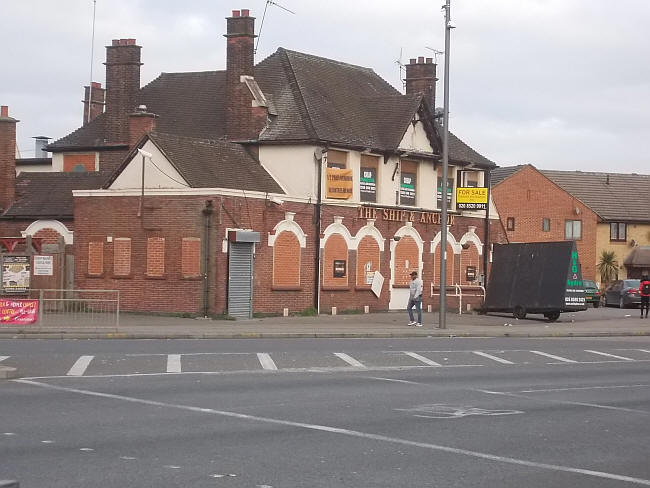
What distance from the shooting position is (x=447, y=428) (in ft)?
46.2

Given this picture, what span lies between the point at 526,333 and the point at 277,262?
9014mm

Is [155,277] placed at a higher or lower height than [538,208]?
lower

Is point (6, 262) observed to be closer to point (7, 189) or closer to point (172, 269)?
point (172, 269)

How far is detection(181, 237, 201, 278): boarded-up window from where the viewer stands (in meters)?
36.9

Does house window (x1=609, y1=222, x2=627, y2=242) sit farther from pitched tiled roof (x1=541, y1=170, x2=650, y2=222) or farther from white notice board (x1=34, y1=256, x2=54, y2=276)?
white notice board (x1=34, y1=256, x2=54, y2=276)

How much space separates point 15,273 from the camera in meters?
33.6

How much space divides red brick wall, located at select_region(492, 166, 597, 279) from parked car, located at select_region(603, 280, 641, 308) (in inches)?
570

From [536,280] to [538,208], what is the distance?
34970 mm

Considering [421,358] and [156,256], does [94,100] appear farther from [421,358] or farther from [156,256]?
[421,358]

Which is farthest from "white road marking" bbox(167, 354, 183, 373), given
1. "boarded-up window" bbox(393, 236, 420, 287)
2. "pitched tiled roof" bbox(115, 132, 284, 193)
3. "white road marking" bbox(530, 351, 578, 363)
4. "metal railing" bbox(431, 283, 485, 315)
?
"metal railing" bbox(431, 283, 485, 315)

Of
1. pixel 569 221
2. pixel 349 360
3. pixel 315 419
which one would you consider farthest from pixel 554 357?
pixel 569 221

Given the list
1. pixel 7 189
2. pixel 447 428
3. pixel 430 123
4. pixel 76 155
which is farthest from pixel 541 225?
pixel 447 428

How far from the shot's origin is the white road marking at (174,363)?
20766 millimetres

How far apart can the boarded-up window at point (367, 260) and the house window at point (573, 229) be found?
3635cm
